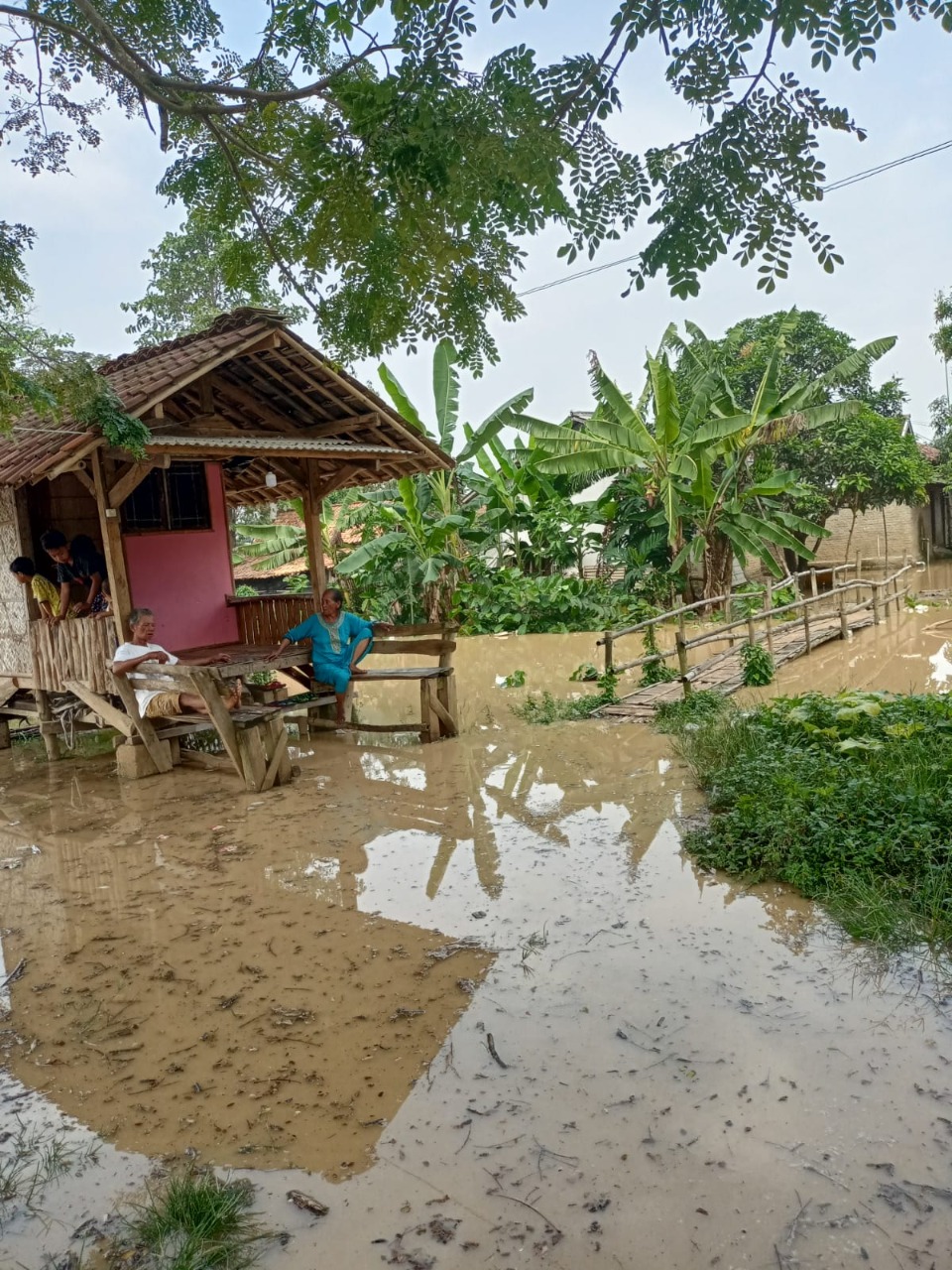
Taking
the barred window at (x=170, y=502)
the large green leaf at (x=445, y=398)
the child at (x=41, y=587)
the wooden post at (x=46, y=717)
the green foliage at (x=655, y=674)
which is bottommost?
the green foliage at (x=655, y=674)

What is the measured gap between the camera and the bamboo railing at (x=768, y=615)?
1027 cm

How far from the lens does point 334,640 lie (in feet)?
30.7

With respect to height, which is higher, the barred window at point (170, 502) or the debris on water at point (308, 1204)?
the barred window at point (170, 502)

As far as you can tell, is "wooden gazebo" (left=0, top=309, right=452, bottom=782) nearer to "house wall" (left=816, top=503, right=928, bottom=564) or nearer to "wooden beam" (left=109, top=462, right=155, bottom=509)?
"wooden beam" (left=109, top=462, right=155, bottom=509)

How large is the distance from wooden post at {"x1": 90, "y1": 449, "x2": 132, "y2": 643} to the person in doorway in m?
0.89

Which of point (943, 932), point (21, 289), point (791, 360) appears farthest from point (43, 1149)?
point (791, 360)

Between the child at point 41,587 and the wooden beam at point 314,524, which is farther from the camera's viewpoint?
the wooden beam at point 314,524

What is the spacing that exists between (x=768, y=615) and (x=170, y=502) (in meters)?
7.47

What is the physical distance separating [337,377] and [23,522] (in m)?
3.39

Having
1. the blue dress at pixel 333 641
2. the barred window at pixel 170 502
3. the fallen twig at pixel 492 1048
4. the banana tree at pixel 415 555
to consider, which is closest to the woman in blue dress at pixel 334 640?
the blue dress at pixel 333 641

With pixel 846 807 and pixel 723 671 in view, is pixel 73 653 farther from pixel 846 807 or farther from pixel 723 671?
pixel 723 671

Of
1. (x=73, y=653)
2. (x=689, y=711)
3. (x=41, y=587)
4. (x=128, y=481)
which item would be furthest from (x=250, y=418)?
(x=689, y=711)

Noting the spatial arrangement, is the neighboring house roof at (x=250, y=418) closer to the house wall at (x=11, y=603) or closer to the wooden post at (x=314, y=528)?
the wooden post at (x=314, y=528)

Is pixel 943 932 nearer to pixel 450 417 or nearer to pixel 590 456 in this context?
pixel 590 456
